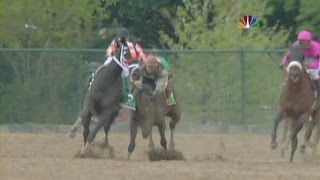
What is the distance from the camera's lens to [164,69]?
82.1 feet

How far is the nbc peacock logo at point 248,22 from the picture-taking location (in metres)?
42.8

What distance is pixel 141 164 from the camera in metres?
21.8

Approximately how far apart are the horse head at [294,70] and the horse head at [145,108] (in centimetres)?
261

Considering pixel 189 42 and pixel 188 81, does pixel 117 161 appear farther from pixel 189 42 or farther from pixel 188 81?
pixel 189 42

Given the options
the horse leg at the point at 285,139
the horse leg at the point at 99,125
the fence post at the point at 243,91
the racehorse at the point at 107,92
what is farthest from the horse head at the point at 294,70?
the fence post at the point at 243,91

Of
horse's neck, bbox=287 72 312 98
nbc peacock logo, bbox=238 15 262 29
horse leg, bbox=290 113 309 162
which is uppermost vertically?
nbc peacock logo, bbox=238 15 262 29

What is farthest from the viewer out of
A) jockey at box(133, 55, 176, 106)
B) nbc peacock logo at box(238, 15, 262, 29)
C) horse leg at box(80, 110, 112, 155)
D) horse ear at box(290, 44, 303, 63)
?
nbc peacock logo at box(238, 15, 262, 29)

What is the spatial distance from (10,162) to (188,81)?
50.6 feet

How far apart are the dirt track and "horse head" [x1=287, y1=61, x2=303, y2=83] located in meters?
1.52

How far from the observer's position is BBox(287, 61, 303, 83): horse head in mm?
23344

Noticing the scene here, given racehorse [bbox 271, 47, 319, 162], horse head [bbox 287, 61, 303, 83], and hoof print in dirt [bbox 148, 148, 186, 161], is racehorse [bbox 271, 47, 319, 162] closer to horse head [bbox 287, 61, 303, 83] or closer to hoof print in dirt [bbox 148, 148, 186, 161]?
horse head [bbox 287, 61, 303, 83]

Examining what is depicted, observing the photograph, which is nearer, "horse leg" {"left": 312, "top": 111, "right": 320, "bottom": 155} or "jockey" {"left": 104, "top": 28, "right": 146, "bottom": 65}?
"jockey" {"left": 104, "top": 28, "right": 146, "bottom": 65}

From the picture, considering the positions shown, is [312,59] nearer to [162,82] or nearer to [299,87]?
[299,87]

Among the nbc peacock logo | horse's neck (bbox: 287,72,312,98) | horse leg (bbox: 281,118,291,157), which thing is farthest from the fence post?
horse's neck (bbox: 287,72,312,98)
